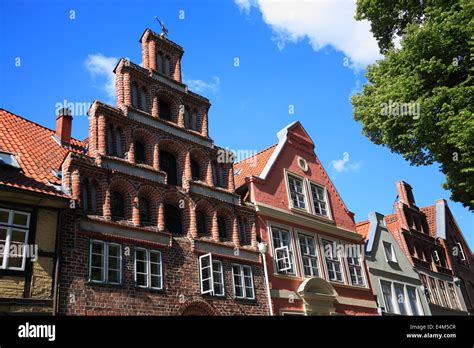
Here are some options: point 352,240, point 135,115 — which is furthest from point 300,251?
point 135,115

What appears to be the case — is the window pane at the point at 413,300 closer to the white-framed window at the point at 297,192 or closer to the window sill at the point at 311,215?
the window sill at the point at 311,215

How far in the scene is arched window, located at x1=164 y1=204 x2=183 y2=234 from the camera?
16891 mm

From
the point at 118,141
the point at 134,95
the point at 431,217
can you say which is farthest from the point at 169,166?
the point at 431,217

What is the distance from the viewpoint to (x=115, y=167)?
1573 centimetres

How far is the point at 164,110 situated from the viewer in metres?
19.4

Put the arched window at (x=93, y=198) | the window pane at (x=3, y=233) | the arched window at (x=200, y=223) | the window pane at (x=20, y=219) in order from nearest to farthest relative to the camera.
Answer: the window pane at (x=3, y=233), the window pane at (x=20, y=219), the arched window at (x=93, y=198), the arched window at (x=200, y=223)

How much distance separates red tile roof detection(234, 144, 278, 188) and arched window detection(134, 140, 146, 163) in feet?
18.7

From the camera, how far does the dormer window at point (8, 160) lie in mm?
13577

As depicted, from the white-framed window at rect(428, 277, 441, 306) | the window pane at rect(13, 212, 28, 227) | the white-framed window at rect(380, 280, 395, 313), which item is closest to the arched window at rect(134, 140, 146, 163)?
the window pane at rect(13, 212, 28, 227)

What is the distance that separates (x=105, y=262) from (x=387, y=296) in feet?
55.0

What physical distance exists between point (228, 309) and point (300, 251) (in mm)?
5461

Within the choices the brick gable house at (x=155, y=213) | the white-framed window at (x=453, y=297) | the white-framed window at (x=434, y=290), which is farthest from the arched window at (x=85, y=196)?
the white-framed window at (x=453, y=297)

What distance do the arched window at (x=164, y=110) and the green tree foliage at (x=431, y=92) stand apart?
7.49 m

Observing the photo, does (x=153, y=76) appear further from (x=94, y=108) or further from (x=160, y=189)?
(x=160, y=189)
